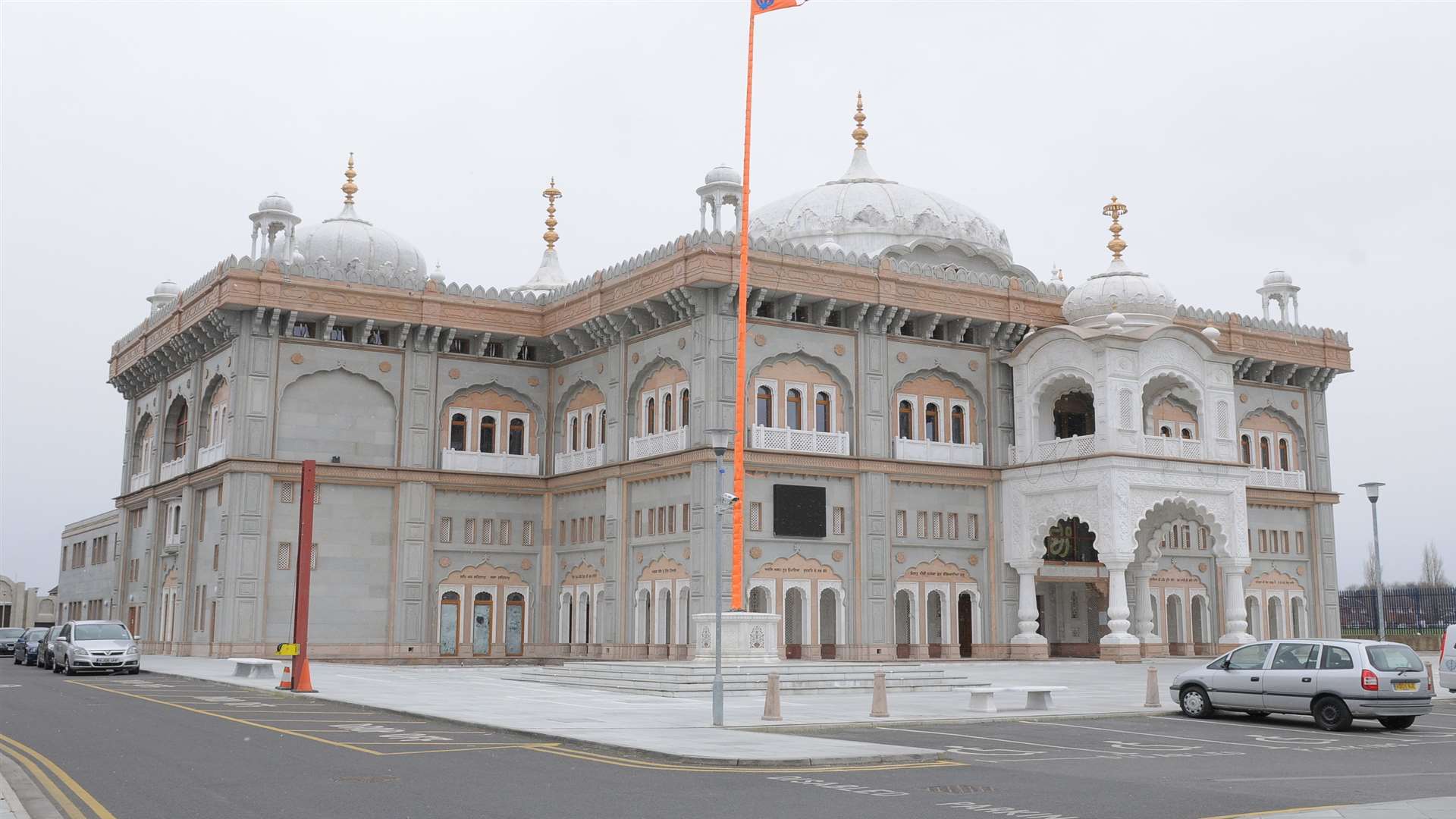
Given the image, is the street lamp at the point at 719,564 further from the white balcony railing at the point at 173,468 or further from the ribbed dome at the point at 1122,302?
the white balcony railing at the point at 173,468

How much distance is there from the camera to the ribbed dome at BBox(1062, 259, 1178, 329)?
43.1 metres

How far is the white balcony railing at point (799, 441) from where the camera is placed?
40.4m

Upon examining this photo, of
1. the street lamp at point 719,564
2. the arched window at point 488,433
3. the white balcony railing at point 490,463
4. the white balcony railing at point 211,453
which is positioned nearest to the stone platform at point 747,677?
the street lamp at point 719,564

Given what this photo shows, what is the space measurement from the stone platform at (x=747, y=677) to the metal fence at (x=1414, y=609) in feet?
A: 93.5

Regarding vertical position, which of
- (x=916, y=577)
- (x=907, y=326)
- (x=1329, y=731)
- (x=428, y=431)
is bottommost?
(x=1329, y=731)

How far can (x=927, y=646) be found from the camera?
1668 inches

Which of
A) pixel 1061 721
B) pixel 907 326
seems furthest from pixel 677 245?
pixel 1061 721

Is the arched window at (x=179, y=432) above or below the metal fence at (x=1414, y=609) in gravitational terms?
above

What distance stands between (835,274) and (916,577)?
31.3ft

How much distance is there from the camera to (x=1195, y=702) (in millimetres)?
23312

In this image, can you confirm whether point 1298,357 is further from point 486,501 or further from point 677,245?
point 486,501

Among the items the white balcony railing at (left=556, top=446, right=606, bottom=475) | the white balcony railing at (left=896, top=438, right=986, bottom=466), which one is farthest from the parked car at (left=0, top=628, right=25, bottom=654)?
the white balcony railing at (left=896, top=438, right=986, bottom=466)

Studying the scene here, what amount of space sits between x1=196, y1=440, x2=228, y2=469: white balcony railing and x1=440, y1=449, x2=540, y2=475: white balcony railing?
6796 millimetres

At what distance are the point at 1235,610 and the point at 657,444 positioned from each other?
18.8 meters
